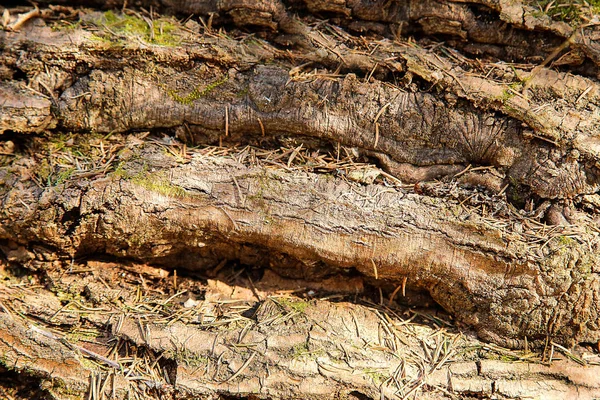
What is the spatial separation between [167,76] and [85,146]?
0.72 meters

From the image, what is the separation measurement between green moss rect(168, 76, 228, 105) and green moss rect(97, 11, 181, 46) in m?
0.33

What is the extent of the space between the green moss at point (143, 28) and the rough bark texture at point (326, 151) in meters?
0.01

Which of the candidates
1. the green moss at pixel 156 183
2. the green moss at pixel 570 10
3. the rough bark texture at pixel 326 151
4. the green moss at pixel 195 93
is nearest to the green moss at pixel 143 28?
the rough bark texture at pixel 326 151

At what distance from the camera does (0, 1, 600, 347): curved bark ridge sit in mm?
2883

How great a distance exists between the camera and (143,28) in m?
3.33

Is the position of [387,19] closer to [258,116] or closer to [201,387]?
[258,116]

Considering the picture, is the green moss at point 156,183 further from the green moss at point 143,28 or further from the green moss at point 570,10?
the green moss at point 570,10

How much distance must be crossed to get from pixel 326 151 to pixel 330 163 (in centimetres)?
11

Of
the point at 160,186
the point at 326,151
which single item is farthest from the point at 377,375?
the point at 160,186

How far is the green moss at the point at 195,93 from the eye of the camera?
10.6 feet

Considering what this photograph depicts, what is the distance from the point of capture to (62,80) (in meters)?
3.23

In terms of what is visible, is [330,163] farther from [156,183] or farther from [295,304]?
[156,183]

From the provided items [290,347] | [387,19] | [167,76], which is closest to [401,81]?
[387,19]

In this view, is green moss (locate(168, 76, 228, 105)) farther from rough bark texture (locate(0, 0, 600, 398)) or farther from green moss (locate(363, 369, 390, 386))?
green moss (locate(363, 369, 390, 386))
